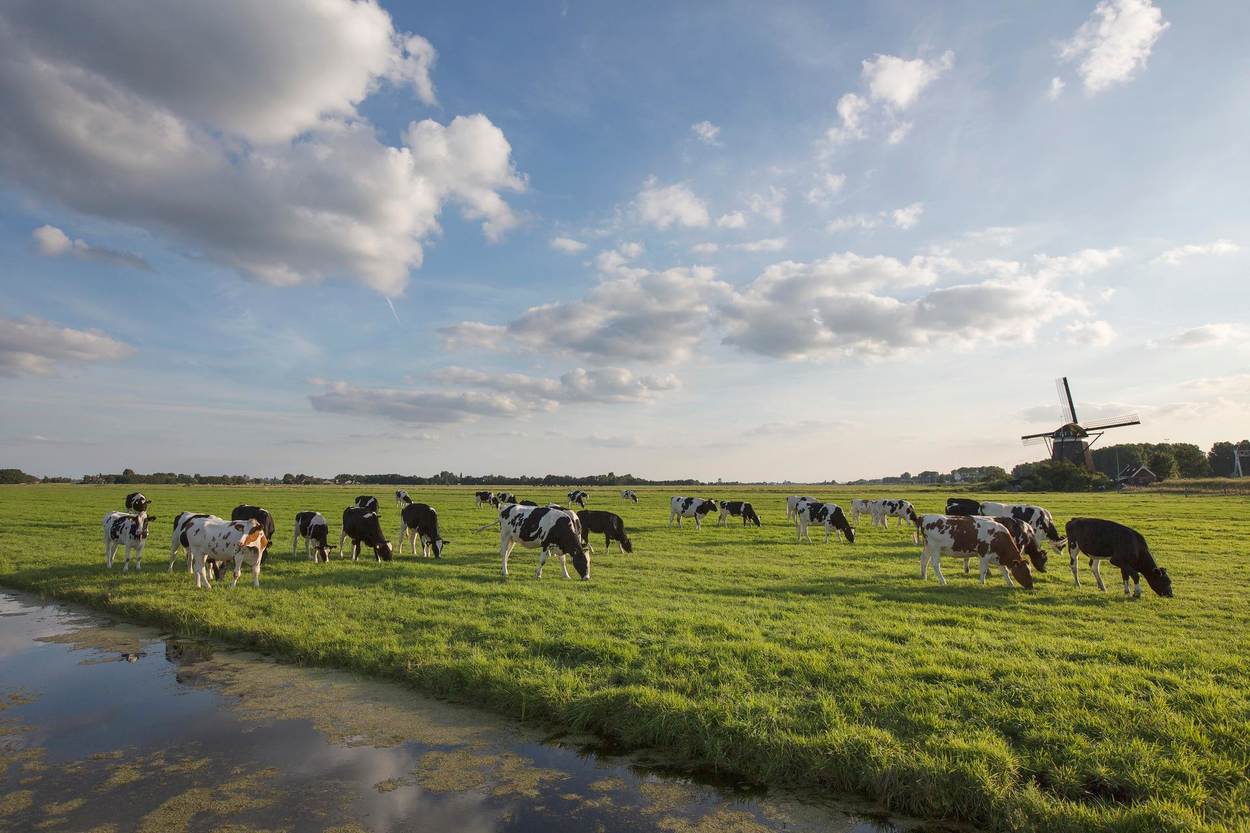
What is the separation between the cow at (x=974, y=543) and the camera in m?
15.5

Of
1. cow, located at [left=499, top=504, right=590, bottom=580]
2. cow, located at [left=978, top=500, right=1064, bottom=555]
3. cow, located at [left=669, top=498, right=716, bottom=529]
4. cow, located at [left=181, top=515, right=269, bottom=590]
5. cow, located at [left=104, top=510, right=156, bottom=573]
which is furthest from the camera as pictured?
cow, located at [left=669, top=498, right=716, bottom=529]

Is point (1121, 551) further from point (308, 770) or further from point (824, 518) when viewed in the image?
point (308, 770)

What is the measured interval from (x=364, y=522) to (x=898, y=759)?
57.4 feet

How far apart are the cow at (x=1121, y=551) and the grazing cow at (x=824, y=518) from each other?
1103 centimetres

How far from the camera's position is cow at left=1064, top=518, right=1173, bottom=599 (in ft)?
46.0

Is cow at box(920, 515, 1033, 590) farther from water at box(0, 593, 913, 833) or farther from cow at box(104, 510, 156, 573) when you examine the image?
cow at box(104, 510, 156, 573)

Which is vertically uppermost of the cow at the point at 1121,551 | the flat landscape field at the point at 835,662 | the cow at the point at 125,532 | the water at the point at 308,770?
the cow at the point at 125,532

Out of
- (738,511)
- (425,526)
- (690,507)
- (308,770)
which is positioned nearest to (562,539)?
(425,526)

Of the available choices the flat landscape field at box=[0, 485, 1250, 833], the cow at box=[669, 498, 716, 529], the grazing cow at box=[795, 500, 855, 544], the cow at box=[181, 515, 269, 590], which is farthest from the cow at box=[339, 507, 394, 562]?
the cow at box=[669, 498, 716, 529]

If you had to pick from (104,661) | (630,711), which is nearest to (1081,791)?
(630,711)

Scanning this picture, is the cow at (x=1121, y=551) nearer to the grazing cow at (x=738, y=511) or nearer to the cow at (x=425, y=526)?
the cow at (x=425, y=526)

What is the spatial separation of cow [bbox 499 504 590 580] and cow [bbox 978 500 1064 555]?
49.1 feet

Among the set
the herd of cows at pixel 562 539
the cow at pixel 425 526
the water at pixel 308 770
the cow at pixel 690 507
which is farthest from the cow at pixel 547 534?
the cow at pixel 690 507

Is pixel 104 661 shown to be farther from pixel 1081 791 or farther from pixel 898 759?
pixel 1081 791
